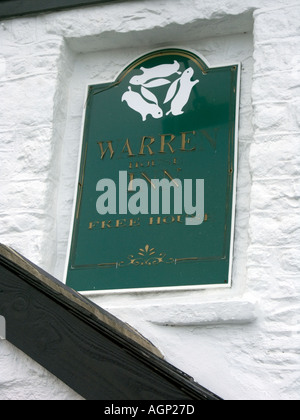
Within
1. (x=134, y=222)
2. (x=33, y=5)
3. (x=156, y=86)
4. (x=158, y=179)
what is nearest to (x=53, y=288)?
(x=134, y=222)

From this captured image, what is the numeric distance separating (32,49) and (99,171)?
0.83m

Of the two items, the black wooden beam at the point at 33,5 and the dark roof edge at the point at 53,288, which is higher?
the black wooden beam at the point at 33,5

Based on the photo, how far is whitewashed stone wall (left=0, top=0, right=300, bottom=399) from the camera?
4.12 meters

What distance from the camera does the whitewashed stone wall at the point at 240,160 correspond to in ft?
13.5

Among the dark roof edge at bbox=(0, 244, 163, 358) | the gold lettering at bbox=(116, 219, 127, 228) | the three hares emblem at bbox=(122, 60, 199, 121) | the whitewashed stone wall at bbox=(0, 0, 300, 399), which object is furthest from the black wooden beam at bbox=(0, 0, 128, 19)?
the dark roof edge at bbox=(0, 244, 163, 358)

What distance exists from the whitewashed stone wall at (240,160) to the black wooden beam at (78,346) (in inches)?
36.6

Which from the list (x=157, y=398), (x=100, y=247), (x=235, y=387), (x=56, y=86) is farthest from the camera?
(x=56, y=86)

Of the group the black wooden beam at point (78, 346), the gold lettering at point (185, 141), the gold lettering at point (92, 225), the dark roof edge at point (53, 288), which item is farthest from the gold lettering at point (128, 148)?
the black wooden beam at point (78, 346)

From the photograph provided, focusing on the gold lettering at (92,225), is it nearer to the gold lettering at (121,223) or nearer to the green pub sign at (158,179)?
the green pub sign at (158,179)

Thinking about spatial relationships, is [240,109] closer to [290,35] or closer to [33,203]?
[290,35]

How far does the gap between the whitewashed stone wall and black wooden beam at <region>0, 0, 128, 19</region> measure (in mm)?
40
